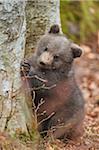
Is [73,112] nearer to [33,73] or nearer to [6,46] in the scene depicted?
[33,73]

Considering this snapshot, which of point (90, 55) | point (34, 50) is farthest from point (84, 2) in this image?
point (34, 50)

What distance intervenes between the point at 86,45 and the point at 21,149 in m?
8.93

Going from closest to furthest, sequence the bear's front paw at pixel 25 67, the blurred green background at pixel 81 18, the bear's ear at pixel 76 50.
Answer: the bear's front paw at pixel 25 67, the bear's ear at pixel 76 50, the blurred green background at pixel 81 18

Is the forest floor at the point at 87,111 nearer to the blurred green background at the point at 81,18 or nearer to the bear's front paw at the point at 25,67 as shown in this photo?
the blurred green background at the point at 81,18

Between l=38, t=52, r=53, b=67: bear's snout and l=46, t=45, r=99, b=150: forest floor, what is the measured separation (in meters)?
0.78

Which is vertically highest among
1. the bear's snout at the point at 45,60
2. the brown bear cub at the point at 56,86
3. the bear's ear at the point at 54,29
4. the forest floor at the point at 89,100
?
the bear's ear at the point at 54,29

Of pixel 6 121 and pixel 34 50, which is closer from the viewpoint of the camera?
pixel 6 121

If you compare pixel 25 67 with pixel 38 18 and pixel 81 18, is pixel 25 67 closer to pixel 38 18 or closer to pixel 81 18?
pixel 38 18

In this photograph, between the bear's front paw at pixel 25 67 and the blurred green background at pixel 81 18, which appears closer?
the bear's front paw at pixel 25 67

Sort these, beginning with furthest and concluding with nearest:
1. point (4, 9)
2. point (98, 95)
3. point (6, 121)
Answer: point (98, 95)
point (6, 121)
point (4, 9)

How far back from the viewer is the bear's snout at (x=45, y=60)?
6180 millimetres

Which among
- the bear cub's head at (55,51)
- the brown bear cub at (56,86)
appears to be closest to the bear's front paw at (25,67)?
the brown bear cub at (56,86)

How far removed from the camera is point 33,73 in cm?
616

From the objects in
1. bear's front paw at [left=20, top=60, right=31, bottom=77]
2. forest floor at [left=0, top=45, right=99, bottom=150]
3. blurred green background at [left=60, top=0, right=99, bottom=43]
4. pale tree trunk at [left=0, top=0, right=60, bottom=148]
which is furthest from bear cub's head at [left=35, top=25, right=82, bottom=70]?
blurred green background at [left=60, top=0, right=99, bottom=43]
